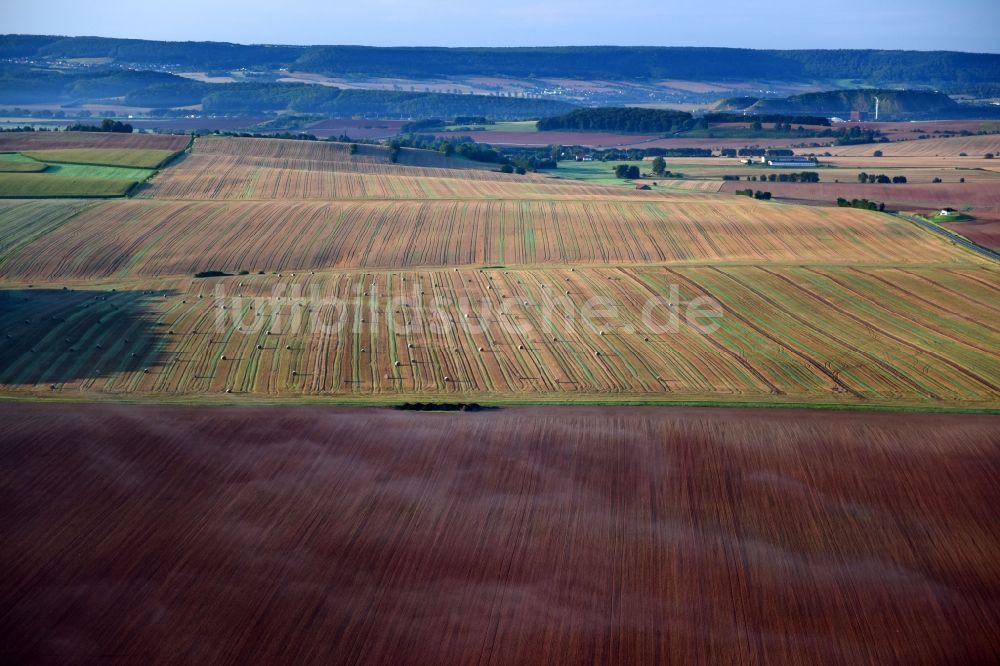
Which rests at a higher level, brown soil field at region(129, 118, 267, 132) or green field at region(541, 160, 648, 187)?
brown soil field at region(129, 118, 267, 132)

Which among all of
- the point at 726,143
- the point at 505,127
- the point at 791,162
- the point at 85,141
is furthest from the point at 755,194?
the point at 505,127

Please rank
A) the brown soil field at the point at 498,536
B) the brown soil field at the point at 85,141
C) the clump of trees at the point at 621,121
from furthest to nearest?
the clump of trees at the point at 621,121 < the brown soil field at the point at 85,141 < the brown soil field at the point at 498,536

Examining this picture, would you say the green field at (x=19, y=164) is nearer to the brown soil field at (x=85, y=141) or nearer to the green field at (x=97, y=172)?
the green field at (x=97, y=172)

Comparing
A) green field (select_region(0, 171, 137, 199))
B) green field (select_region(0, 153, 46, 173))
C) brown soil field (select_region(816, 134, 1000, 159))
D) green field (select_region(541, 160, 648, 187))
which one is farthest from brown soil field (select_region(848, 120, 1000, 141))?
green field (select_region(0, 153, 46, 173))

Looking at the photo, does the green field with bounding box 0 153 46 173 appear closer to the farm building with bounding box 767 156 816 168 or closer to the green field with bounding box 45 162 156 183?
the green field with bounding box 45 162 156 183

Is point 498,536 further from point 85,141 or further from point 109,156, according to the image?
point 85,141

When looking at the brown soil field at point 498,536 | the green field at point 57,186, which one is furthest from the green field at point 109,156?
the brown soil field at point 498,536

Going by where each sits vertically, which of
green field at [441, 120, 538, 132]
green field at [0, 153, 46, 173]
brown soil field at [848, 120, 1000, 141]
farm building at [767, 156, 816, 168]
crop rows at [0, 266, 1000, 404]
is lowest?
crop rows at [0, 266, 1000, 404]
